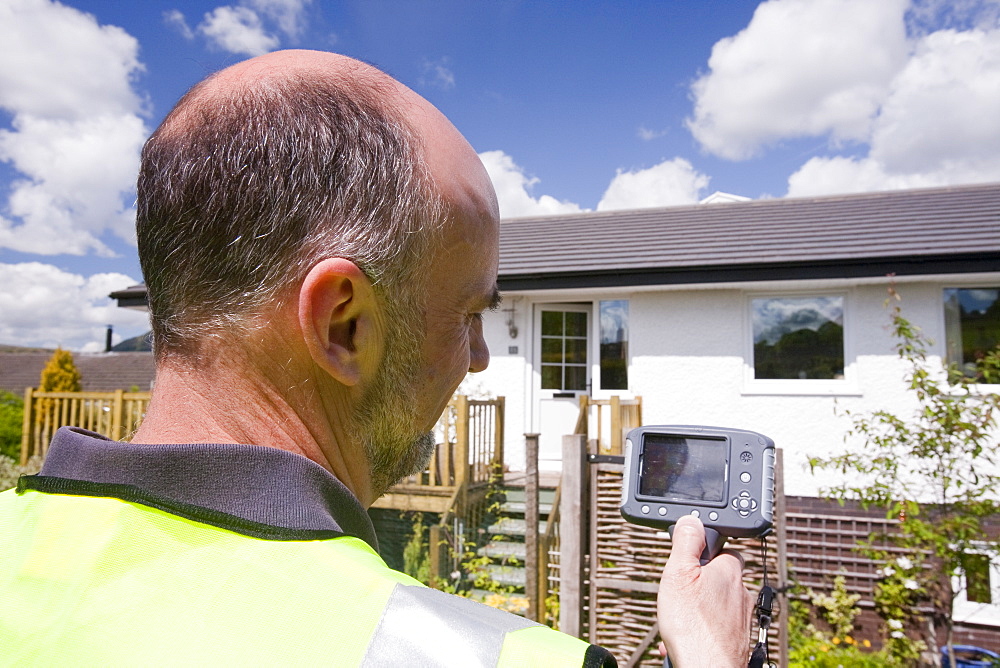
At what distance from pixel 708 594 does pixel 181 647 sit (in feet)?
2.60

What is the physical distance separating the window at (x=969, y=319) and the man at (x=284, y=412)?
8899 millimetres

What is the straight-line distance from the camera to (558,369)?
34.0 ft

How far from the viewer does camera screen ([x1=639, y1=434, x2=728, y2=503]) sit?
5.33 ft

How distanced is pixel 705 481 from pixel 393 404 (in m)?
1.03

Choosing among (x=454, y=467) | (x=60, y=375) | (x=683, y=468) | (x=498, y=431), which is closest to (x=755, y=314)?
(x=498, y=431)

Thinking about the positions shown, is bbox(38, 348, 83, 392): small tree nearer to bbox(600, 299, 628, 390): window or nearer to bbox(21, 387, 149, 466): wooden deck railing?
bbox(21, 387, 149, 466): wooden deck railing

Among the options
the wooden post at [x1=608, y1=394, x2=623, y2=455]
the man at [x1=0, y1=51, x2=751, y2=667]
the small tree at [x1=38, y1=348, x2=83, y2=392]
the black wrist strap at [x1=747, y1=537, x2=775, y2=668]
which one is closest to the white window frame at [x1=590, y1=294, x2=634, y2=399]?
the wooden post at [x1=608, y1=394, x2=623, y2=455]

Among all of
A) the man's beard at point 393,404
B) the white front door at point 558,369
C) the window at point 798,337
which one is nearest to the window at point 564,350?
the white front door at point 558,369

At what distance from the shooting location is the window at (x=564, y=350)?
10320 mm

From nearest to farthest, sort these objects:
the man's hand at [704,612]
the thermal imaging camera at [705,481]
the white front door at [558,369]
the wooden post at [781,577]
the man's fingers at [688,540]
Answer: the man's hand at [704,612] → the man's fingers at [688,540] → the thermal imaging camera at [705,481] → the wooden post at [781,577] → the white front door at [558,369]

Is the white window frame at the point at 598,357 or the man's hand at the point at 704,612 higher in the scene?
the white window frame at the point at 598,357

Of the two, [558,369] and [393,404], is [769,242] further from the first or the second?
[393,404]

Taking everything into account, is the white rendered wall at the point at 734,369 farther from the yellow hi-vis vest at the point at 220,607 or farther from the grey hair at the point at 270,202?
Result: the yellow hi-vis vest at the point at 220,607

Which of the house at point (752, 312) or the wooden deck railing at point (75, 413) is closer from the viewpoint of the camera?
the house at point (752, 312)
